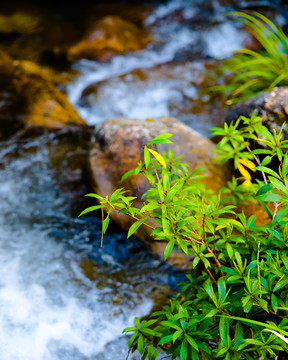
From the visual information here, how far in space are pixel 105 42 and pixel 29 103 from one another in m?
2.64

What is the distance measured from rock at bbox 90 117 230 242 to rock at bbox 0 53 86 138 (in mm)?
1130

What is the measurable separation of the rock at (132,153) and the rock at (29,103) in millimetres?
1130

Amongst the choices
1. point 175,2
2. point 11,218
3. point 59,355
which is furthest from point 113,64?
point 59,355

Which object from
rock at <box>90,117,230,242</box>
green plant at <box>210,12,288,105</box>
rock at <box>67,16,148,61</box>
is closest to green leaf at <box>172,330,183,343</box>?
rock at <box>90,117,230,242</box>

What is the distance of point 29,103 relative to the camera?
4250mm

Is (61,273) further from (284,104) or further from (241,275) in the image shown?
(284,104)

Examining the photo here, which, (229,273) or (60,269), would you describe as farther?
(60,269)

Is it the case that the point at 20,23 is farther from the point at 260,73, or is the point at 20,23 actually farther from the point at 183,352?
the point at 183,352

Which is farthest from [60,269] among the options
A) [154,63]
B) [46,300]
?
[154,63]

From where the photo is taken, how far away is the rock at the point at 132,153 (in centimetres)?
292

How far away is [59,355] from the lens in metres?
2.33

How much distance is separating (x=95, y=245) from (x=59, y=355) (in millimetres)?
987

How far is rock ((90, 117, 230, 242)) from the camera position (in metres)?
2.92

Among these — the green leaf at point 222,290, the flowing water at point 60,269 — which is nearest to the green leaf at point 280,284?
the green leaf at point 222,290
